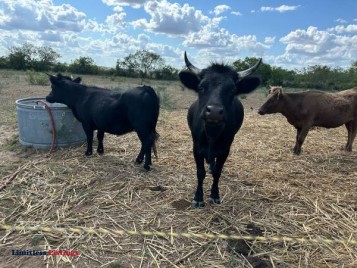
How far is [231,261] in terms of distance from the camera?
12.0ft

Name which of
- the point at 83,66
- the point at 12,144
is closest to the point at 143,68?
the point at 83,66

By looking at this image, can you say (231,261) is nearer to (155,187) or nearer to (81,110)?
(155,187)

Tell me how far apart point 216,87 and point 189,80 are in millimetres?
590

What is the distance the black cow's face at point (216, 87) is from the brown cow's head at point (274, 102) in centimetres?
374

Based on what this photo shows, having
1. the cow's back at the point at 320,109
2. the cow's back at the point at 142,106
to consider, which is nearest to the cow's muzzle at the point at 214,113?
the cow's back at the point at 142,106

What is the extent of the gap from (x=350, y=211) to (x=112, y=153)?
4775 millimetres

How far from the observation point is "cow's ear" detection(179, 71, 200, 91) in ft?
15.2

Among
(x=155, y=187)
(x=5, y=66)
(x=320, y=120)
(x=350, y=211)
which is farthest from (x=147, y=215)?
(x=5, y=66)

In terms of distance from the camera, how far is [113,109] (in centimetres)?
682

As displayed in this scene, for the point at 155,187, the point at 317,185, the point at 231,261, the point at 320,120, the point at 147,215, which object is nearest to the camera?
the point at 231,261

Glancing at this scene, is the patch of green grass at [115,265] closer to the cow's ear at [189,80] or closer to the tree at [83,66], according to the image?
the cow's ear at [189,80]

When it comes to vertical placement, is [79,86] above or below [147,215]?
above

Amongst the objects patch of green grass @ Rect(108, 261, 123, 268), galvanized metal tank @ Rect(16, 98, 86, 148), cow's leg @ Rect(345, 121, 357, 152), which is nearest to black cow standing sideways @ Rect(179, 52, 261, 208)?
patch of green grass @ Rect(108, 261, 123, 268)

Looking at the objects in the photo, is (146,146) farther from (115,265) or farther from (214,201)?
(115,265)
